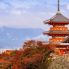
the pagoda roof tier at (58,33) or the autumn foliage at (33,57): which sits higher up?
the pagoda roof tier at (58,33)

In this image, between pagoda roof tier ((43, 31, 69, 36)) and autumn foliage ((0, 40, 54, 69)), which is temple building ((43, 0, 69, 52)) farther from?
autumn foliage ((0, 40, 54, 69))

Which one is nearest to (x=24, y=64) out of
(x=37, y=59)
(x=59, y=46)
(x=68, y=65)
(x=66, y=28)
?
(x=37, y=59)

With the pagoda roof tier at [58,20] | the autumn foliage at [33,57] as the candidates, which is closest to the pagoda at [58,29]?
the pagoda roof tier at [58,20]

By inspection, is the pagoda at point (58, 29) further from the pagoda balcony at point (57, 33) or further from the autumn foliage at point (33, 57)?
the autumn foliage at point (33, 57)

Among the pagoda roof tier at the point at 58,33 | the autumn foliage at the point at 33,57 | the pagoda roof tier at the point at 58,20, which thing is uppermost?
the pagoda roof tier at the point at 58,20

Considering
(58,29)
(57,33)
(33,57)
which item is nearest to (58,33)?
(57,33)

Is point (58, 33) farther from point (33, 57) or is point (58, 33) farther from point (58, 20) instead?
point (33, 57)

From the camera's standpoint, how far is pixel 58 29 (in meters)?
56.3

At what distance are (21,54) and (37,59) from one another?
3.85m

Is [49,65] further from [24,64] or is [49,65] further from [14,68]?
[14,68]

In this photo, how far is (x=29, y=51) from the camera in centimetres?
2955

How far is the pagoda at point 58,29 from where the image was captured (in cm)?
5522

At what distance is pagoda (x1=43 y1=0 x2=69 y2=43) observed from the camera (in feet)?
181

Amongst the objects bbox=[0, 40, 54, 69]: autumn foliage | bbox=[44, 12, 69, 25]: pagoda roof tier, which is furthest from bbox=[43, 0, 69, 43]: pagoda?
bbox=[0, 40, 54, 69]: autumn foliage
